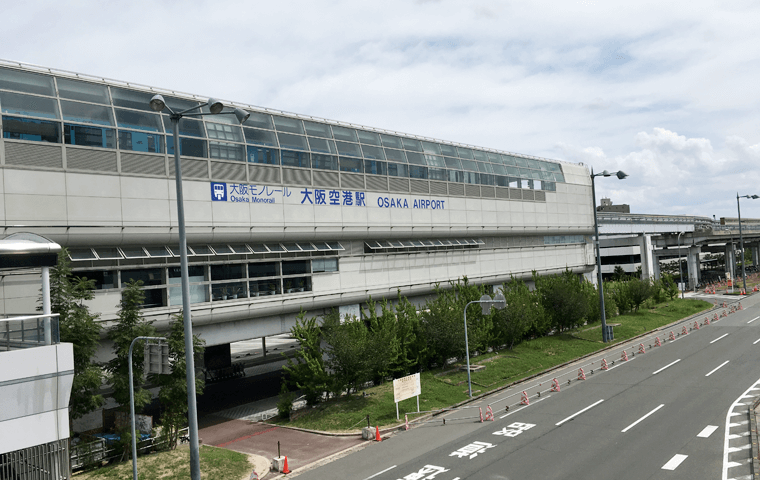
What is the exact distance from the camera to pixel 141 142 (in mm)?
29531

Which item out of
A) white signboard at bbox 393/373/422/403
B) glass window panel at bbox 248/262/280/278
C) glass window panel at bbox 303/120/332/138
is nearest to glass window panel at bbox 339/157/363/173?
glass window panel at bbox 303/120/332/138

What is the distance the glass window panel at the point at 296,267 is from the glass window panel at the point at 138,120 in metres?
11.0

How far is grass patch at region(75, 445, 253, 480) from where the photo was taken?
22.8m

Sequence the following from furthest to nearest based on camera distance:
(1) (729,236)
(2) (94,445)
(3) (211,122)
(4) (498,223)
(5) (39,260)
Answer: (1) (729,236) → (4) (498,223) → (3) (211,122) → (2) (94,445) → (5) (39,260)

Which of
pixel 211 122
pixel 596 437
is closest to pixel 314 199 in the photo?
pixel 211 122

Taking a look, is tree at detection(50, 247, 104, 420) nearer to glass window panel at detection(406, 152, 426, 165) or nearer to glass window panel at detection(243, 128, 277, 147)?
glass window panel at detection(243, 128, 277, 147)

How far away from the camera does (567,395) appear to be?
3359 cm

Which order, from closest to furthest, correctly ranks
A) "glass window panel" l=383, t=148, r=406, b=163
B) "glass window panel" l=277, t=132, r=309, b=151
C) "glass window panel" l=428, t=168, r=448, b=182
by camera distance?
"glass window panel" l=277, t=132, r=309, b=151, "glass window panel" l=383, t=148, r=406, b=163, "glass window panel" l=428, t=168, r=448, b=182

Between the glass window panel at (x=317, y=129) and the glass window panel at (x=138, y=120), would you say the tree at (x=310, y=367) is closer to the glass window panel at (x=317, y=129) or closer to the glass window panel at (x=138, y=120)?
the glass window panel at (x=317, y=129)

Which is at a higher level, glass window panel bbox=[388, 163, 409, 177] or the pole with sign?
glass window panel bbox=[388, 163, 409, 177]

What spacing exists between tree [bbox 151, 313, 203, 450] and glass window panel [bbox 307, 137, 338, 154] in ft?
53.8

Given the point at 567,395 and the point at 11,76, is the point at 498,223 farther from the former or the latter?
the point at 11,76

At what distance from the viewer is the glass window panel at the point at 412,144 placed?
46.4m

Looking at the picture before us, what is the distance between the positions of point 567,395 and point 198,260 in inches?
900
